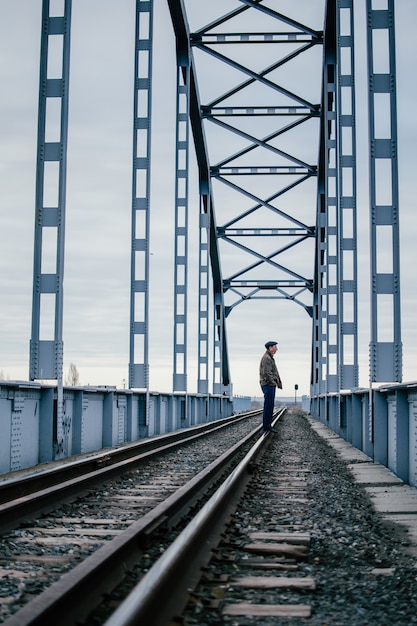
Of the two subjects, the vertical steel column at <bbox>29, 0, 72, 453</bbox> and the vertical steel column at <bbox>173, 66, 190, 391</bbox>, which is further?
the vertical steel column at <bbox>173, 66, 190, 391</bbox>

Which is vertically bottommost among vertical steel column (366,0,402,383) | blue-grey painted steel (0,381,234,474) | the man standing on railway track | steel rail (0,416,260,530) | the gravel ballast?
the gravel ballast

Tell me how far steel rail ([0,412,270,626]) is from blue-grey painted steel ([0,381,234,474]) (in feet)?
12.3

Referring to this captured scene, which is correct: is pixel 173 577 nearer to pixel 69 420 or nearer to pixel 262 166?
pixel 69 420

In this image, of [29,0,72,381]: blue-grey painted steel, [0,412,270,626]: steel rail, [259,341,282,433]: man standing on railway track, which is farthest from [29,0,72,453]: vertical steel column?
[0,412,270,626]: steel rail

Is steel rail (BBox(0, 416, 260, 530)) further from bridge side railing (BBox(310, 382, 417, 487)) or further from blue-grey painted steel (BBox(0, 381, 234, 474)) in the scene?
bridge side railing (BBox(310, 382, 417, 487))

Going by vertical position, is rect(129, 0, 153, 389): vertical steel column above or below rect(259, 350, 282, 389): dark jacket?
above

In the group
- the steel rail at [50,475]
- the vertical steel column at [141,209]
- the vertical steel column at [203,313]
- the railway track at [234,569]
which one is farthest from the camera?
the vertical steel column at [203,313]

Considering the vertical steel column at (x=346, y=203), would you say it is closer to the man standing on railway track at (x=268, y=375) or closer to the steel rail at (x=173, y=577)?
the man standing on railway track at (x=268, y=375)

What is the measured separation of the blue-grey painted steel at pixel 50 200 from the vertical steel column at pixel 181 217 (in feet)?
39.8

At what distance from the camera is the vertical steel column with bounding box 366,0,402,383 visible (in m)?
10.8

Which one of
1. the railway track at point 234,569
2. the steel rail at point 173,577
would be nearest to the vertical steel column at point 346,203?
the railway track at point 234,569

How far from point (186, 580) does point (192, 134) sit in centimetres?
3326

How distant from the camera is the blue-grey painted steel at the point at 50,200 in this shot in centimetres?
1173

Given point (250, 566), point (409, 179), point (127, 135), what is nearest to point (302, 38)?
point (127, 135)
